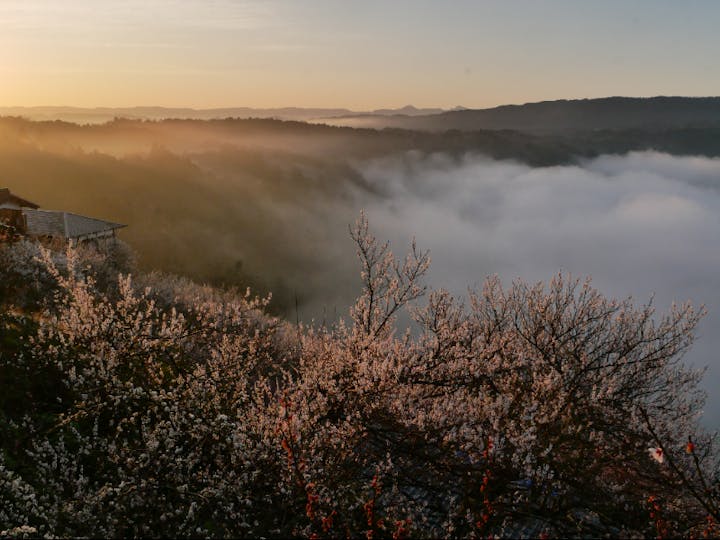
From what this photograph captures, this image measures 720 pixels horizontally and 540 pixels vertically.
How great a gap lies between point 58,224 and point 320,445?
36915 millimetres

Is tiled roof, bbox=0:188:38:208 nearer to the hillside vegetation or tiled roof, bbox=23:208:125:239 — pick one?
tiled roof, bbox=23:208:125:239

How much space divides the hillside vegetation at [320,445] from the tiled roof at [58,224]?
2688 centimetres

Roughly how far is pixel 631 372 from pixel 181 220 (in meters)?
75.4

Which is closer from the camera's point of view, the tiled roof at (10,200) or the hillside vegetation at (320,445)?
the hillside vegetation at (320,445)

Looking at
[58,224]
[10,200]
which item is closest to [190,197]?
[10,200]

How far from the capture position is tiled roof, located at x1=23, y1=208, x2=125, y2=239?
121 ft

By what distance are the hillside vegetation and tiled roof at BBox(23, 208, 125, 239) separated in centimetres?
2688

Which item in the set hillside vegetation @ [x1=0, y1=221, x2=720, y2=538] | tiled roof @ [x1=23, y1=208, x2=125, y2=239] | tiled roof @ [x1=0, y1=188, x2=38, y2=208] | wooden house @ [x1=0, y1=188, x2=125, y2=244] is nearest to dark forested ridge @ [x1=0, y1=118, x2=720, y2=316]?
wooden house @ [x1=0, y1=188, x2=125, y2=244]

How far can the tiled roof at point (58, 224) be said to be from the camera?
37.0 m

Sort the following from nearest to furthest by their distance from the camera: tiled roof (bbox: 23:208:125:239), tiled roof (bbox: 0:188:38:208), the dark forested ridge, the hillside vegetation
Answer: the hillside vegetation
tiled roof (bbox: 23:208:125:239)
tiled roof (bbox: 0:188:38:208)
the dark forested ridge

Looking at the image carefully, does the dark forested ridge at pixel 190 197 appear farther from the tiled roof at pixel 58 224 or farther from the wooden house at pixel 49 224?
the tiled roof at pixel 58 224

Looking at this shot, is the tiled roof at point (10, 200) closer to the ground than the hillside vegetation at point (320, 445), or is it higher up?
higher up

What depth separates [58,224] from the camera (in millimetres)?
38562

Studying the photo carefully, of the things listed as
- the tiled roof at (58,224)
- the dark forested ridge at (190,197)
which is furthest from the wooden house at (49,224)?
the dark forested ridge at (190,197)
